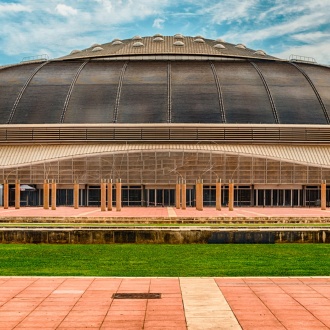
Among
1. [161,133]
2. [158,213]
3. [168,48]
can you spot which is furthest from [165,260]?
[168,48]

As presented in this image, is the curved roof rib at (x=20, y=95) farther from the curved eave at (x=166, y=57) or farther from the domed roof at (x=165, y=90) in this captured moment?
the curved eave at (x=166, y=57)

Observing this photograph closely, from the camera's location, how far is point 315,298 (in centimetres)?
1158

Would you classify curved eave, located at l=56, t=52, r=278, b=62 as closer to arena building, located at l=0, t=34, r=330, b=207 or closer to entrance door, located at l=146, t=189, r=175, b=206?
arena building, located at l=0, t=34, r=330, b=207

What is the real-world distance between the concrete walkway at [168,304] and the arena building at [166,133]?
44205 millimetres

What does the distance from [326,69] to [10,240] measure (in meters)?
59.0

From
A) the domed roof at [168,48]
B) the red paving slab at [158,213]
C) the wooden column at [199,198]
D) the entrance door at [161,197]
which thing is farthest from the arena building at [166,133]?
the red paving slab at [158,213]

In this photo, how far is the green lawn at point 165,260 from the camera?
1513 centimetres

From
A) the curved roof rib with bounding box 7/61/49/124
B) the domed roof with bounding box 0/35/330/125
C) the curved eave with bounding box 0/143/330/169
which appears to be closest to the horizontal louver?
the curved eave with bounding box 0/143/330/169

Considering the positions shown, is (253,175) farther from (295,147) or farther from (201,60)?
(201,60)

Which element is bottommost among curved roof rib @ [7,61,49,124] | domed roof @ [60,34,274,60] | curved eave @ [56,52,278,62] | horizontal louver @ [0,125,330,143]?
horizontal louver @ [0,125,330,143]

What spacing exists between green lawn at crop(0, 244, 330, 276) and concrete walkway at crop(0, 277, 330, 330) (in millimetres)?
1548

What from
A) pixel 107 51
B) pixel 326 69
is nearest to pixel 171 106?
pixel 107 51

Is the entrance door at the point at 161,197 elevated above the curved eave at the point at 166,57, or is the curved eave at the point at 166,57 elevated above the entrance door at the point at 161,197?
the curved eave at the point at 166,57

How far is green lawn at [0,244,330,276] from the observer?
1513cm
